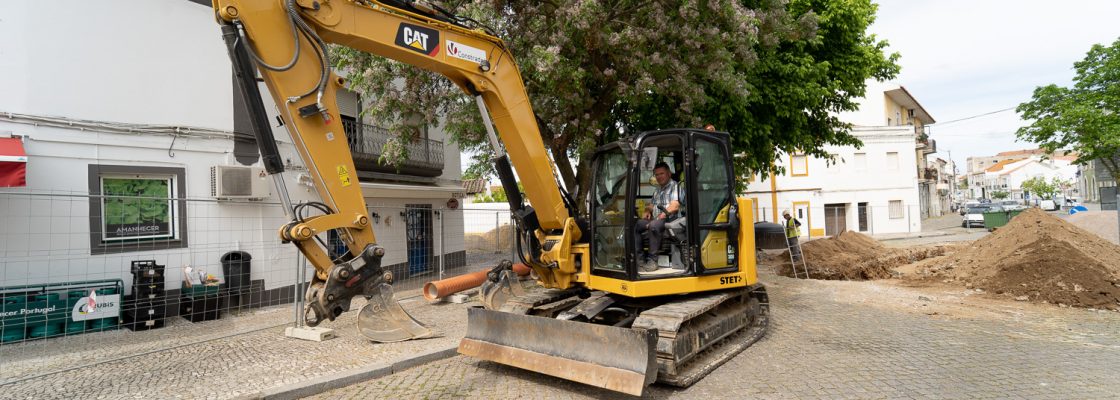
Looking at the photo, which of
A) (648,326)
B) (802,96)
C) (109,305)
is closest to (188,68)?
(109,305)

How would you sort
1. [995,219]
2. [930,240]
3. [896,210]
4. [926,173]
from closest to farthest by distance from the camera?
[930,240] < [995,219] < [896,210] < [926,173]

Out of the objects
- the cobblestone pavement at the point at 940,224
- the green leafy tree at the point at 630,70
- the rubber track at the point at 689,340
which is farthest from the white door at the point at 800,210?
the rubber track at the point at 689,340

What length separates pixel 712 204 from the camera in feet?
19.6

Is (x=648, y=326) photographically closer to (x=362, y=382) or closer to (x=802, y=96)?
(x=362, y=382)

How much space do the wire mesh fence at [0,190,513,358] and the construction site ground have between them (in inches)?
8.2

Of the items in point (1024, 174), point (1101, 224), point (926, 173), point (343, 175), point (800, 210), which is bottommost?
point (1101, 224)

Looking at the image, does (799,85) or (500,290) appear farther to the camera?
(799,85)

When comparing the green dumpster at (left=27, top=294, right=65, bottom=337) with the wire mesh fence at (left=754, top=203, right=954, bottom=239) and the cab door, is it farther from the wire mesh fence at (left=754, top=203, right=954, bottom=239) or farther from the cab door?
the wire mesh fence at (left=754, top=203, right=954, bottom=239)

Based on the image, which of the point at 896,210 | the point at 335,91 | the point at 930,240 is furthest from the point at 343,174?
the point at 896,210

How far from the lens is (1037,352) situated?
19.8 ft

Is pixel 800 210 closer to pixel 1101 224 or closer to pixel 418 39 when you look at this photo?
pixel 1101 224

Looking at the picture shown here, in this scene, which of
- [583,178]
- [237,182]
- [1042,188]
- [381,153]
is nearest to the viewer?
[237,182]

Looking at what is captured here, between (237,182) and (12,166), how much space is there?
2.72m

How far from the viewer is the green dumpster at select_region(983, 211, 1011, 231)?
26.9 meters
